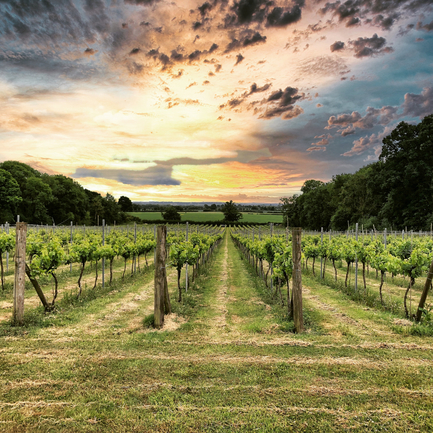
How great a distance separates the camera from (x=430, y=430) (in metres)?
3.17

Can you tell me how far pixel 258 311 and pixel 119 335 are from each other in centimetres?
398

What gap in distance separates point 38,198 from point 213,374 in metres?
55.0

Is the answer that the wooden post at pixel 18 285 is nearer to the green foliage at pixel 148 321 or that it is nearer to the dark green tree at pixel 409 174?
the green foliage at pixel 148 321

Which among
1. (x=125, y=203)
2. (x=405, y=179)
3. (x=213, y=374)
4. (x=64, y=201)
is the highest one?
(x=125, y=203)

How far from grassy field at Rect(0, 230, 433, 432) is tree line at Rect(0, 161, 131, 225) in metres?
44.3

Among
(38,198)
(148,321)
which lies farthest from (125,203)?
(148,321)

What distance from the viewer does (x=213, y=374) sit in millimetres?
4359

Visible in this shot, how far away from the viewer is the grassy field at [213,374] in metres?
3.32

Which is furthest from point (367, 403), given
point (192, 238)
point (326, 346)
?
point (192, 238)

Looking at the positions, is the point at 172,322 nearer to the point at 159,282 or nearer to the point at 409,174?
the point at 159,282

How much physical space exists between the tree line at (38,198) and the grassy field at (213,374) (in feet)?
145

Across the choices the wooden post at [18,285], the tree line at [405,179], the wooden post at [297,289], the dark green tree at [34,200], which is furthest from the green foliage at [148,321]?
the dark green tree at [34,200]

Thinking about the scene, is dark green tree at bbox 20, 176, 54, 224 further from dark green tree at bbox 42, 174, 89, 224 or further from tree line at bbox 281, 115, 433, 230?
tree line at bbox 281, 115, 433, 230

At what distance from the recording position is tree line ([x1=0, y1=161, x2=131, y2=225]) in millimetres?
42125
